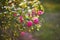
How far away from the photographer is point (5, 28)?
464 cm

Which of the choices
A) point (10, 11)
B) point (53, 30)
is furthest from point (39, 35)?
point (10, 11)

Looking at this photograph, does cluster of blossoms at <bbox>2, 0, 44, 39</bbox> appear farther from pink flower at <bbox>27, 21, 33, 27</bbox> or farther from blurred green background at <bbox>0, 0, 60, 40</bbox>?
blurred green background at <bbox>0, 0, 60, 40</bbox>

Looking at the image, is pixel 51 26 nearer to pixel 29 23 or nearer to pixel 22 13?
pixel 29 23

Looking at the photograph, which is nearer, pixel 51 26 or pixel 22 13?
pixel 22 13

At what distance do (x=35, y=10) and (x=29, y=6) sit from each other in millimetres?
173

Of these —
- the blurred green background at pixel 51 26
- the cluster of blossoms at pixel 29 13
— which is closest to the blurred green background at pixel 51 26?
the blurred green background at pixel 51 26

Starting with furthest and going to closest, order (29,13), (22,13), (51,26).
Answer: (51,26)
(29,13)
(22,13)

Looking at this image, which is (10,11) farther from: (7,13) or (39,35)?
(39,35)

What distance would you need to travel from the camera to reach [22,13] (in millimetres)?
4434

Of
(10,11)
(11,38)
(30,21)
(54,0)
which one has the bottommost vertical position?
(54,0)

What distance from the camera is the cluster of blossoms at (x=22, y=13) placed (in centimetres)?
437

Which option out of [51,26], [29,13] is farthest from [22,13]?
[51,26]

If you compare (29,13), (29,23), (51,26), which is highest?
(29,13)

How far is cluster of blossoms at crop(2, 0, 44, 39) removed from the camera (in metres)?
4.37
